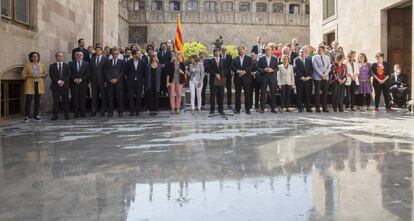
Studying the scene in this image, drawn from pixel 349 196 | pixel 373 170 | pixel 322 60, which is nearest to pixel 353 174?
pixel 373 170

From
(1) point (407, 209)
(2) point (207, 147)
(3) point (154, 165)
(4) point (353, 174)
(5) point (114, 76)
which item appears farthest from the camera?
(5) point (114, 76)

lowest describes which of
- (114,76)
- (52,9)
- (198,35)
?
(114,76)

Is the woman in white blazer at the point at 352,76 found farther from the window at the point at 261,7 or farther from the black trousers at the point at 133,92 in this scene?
the window at the point at 261,7

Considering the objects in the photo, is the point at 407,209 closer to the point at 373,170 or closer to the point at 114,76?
the point at 373,170

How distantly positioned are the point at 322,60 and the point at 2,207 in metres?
10.6

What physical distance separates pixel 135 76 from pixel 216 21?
34.5 meters

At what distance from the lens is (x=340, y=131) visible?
8055 mm

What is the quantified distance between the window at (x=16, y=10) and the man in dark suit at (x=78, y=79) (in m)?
1.60

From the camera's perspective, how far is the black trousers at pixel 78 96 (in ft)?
38.8

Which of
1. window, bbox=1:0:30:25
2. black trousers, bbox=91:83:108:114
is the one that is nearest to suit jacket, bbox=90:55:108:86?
black trousers, bbox=91:83:108:114

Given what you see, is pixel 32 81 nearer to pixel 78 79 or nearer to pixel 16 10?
pixel 78 79

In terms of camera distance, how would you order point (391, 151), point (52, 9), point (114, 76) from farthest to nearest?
1. point (52, 9)
2. point (114, 76)
3. point (391, 151)

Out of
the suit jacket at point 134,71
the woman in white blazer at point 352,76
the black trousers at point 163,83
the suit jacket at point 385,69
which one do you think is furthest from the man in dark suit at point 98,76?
the suit jacket at point 385,69

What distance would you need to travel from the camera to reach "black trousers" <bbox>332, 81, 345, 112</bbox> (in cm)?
1294
